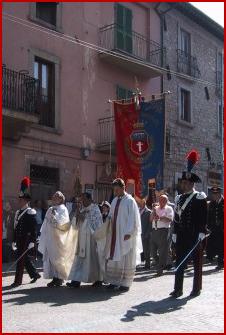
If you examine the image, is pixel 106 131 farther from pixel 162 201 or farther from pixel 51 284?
pixel 51 284

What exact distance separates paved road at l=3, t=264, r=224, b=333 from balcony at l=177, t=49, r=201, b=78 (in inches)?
646

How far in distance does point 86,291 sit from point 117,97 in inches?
510

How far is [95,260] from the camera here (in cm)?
974

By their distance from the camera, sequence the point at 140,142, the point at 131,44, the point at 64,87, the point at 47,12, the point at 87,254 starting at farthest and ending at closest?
the point at 131,44 < the point at 64,87 < the point at 47,12 < the point at 140,142 < the point at 87,254

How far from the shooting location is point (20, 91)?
16453 millimetres

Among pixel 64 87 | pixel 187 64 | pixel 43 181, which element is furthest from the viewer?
pixel 187 64

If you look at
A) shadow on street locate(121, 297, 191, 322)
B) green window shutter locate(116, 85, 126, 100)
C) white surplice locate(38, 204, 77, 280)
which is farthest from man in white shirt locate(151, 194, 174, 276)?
green window shutter locate(116, 85, 126, 100)

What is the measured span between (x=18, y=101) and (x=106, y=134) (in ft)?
15.7

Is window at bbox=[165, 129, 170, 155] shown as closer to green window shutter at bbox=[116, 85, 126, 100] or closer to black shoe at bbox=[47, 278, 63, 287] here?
green window shutter at bbox=[116, 85, 126, 100]

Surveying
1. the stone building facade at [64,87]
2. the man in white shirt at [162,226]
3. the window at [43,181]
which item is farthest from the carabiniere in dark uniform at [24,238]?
the window at [43,181]

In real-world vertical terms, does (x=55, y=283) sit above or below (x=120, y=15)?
below

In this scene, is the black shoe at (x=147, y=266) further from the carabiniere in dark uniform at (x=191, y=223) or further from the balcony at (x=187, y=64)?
the balcony at (x=187, y=64)

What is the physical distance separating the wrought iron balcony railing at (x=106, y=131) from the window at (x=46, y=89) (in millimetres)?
2311

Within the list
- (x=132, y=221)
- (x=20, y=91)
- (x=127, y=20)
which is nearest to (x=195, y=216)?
(x=132, y=221)
